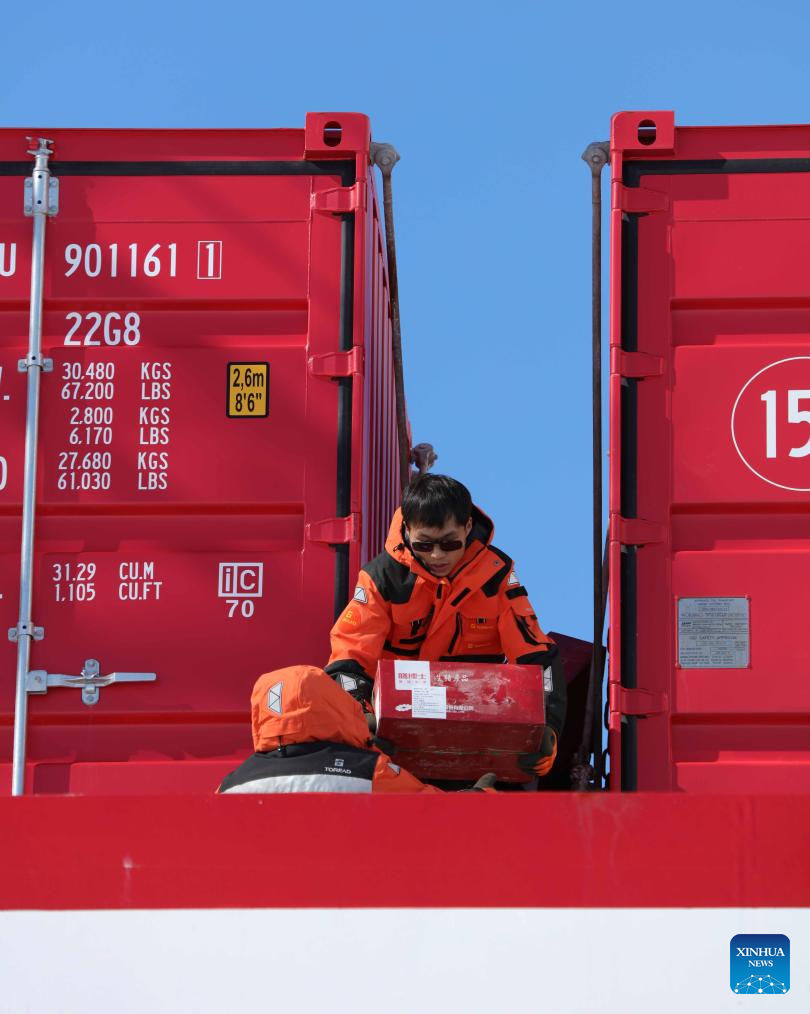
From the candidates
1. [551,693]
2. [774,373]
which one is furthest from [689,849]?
[774,373]

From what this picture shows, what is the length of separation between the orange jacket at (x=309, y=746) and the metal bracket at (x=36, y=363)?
1796 mm

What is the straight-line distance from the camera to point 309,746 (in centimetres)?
391

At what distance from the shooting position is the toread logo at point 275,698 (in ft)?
12.9

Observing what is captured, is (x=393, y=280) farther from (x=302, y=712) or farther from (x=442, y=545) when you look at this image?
(x=302, y=712)

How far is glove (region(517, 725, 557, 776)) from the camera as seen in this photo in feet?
14.6

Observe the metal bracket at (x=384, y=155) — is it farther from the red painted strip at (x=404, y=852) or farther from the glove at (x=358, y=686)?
the red painted strip at (x=404, y=852)

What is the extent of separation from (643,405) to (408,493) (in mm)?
847

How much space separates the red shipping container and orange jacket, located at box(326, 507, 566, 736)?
23 centimetres

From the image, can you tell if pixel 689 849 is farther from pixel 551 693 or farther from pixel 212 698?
pixel 212 698

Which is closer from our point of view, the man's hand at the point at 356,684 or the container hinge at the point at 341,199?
the man's hand at the point at 356,684

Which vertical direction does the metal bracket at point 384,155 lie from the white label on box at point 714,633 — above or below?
above
